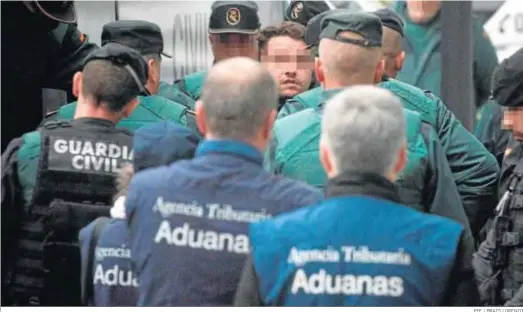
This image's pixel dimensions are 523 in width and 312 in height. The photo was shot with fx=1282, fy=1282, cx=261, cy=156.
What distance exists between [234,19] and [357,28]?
110cm

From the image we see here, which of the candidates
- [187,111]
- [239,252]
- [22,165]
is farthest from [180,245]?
[187,111]

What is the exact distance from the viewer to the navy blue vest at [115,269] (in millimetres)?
3566

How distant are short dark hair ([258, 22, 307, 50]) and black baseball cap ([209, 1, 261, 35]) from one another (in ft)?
0.19

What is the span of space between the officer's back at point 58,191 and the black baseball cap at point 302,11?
1.85 m

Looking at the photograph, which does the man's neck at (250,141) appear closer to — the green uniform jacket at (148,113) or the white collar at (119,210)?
the white collar at (119,210)

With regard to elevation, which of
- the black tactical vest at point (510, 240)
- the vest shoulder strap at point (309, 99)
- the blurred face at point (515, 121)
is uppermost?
the vest shoulder strap at point (309, 99)

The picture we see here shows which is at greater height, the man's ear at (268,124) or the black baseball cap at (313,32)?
the black baseball cap at (313,32)

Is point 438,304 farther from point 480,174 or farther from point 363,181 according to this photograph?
point 480,174

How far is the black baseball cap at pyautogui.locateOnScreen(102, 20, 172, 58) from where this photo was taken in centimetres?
500

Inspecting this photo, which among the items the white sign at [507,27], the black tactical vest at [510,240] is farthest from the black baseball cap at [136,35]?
the white sign at [507,27]

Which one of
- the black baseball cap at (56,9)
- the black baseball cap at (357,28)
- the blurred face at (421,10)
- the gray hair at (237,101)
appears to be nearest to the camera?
the gray hair at (237,101)

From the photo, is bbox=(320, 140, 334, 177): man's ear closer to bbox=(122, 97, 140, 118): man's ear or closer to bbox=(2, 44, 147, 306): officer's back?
bbox=(2, 44, 147, 306): officer's back

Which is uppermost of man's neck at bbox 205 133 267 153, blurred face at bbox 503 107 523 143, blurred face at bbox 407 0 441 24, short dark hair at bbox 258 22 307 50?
blurred face at bbox 407 0 441 24

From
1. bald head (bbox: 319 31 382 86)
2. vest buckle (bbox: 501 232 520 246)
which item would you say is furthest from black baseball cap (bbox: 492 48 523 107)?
bald head (bbox: 319 31 382 86)
